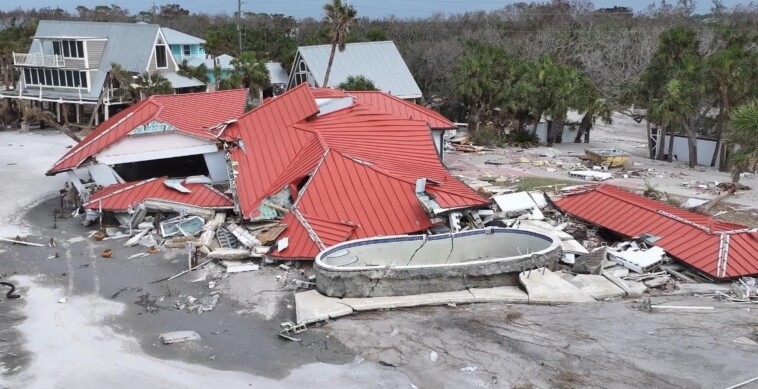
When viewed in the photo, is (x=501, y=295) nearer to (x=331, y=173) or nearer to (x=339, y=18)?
(x=331, y=173)

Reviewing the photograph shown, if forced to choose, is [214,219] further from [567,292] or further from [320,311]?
[567,292]

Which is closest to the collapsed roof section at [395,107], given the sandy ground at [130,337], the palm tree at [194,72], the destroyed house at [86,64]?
the sandy ground at [130,337]

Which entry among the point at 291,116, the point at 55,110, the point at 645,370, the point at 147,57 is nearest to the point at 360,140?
the point at 291,116

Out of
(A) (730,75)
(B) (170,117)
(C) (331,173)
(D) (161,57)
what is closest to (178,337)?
(C) (331,173)

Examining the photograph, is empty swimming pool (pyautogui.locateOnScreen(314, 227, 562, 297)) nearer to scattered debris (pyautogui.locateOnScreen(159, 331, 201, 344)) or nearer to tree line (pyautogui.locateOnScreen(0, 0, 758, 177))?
scattered debris (pyautogui.locateOnScreen(159, 331, 201, 344))

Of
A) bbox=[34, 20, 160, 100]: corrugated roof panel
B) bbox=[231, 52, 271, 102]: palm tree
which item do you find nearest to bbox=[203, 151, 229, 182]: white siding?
bbox=[231, 52, 271, 102]: palm tree
